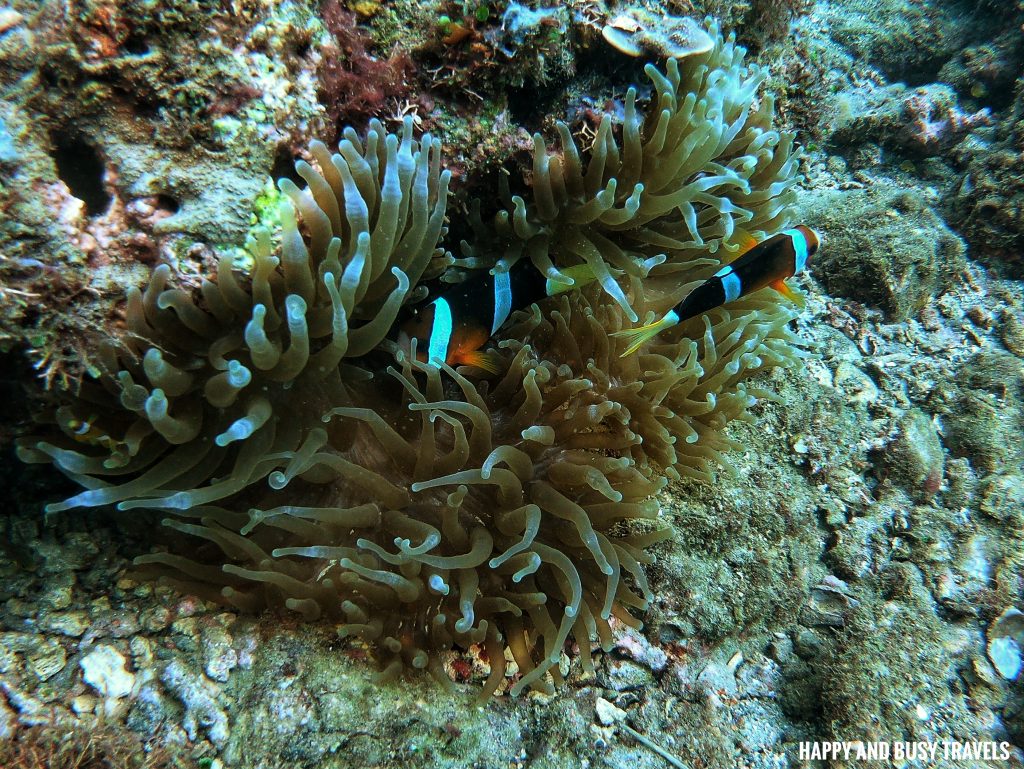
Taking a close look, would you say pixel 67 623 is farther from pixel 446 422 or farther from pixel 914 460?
pixel 914 460

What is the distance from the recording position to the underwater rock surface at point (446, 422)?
156 centimetres

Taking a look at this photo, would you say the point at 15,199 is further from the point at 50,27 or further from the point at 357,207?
the point at 357,207

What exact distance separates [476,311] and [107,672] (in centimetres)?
164

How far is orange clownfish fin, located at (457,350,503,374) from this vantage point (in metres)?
2.24

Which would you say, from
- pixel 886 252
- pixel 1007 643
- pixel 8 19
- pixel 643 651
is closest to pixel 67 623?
pixel 8 19

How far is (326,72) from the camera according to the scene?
192 centimetres

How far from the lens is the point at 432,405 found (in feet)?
6.54

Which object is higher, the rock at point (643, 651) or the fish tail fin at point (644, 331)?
the fish tail fin at point (644, 331)

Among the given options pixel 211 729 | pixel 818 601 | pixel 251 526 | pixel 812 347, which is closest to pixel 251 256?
pixel 251 526

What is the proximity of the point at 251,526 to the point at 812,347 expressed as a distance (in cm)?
305

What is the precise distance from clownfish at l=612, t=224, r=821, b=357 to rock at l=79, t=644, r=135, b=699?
6.44ft

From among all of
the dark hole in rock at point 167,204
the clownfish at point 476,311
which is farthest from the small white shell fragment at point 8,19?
the clownfish at point 476,311

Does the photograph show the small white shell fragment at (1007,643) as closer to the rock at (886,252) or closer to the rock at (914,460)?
the rock at (914,460)

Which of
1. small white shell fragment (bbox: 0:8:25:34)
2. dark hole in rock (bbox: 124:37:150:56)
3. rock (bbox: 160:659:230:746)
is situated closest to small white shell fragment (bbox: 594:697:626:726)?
rock (bbox: 160:659:230:746)
